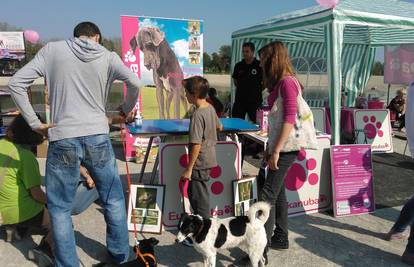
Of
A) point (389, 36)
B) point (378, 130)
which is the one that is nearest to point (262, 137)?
point (378, 130)

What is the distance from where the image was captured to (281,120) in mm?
2523

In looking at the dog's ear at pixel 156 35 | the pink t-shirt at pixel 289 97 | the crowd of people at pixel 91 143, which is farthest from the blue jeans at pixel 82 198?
the dog's ear at pixel 156 35

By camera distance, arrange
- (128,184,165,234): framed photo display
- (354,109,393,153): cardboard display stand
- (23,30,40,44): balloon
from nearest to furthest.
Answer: (128,184,165,234): framed photo display
(354,109,393,153): cardboard display stand
(23,30,40,44): balloon

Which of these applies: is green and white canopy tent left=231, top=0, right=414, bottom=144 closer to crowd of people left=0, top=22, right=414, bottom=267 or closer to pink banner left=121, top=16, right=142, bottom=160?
pink banner left=121, top=16, right=142, bottom=160

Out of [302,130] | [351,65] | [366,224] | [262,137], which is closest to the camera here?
[302,130]

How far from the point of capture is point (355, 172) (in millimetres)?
3648

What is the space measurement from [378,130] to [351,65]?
171 inches

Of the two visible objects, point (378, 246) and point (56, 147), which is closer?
point (56, 147)

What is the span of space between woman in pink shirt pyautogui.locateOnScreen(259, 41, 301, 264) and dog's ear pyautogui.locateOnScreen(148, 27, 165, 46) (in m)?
3.45

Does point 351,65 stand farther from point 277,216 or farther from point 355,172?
point 277,216

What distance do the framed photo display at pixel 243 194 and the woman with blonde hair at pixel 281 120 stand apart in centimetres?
70

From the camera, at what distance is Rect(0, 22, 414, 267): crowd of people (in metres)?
2.08

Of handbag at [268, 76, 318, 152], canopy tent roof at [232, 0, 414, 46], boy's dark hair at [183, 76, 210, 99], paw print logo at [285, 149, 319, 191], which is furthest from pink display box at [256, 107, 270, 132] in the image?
boy's dark hair at [183, 76, 210, 99]

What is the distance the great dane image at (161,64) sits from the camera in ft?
18.3
